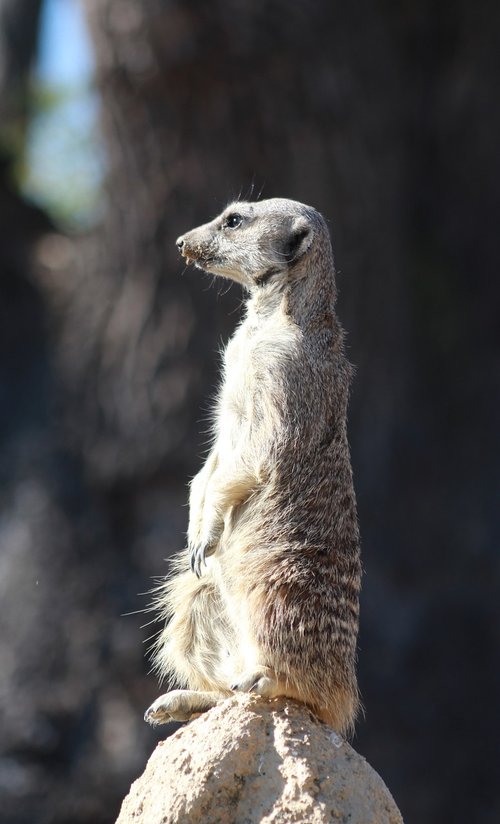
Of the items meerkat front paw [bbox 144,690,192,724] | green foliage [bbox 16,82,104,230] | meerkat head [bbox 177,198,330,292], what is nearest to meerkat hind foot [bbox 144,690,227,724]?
meerkat front paw [bbox 144,690,192,724]

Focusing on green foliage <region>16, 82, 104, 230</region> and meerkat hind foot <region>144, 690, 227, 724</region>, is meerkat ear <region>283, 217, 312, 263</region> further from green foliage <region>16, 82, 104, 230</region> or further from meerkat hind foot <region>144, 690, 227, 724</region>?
green foliage <region>16, 82, 104, 230</region>

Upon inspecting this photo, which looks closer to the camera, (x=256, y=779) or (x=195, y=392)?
(x=256, y=779)

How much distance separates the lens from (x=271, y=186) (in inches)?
324

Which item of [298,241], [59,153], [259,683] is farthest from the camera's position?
[59,153]

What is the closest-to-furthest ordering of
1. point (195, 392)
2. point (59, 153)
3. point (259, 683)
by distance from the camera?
point (259, 683) → point (195, 392) → point (59, 153)

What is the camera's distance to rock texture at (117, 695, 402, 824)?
323cm

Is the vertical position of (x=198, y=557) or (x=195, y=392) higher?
(x=195, y=392)

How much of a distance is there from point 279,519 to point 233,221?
0.93 metres

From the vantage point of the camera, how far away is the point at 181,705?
354 centimetres

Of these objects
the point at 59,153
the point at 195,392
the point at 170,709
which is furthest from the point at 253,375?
the point at 59,153

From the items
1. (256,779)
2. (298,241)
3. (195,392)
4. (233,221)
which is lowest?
(256,779)

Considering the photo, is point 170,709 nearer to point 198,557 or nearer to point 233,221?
point 198,557

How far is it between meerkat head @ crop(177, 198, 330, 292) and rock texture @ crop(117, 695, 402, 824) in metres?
1.22

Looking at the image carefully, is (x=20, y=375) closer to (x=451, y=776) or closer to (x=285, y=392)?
(x=451, y=776)
